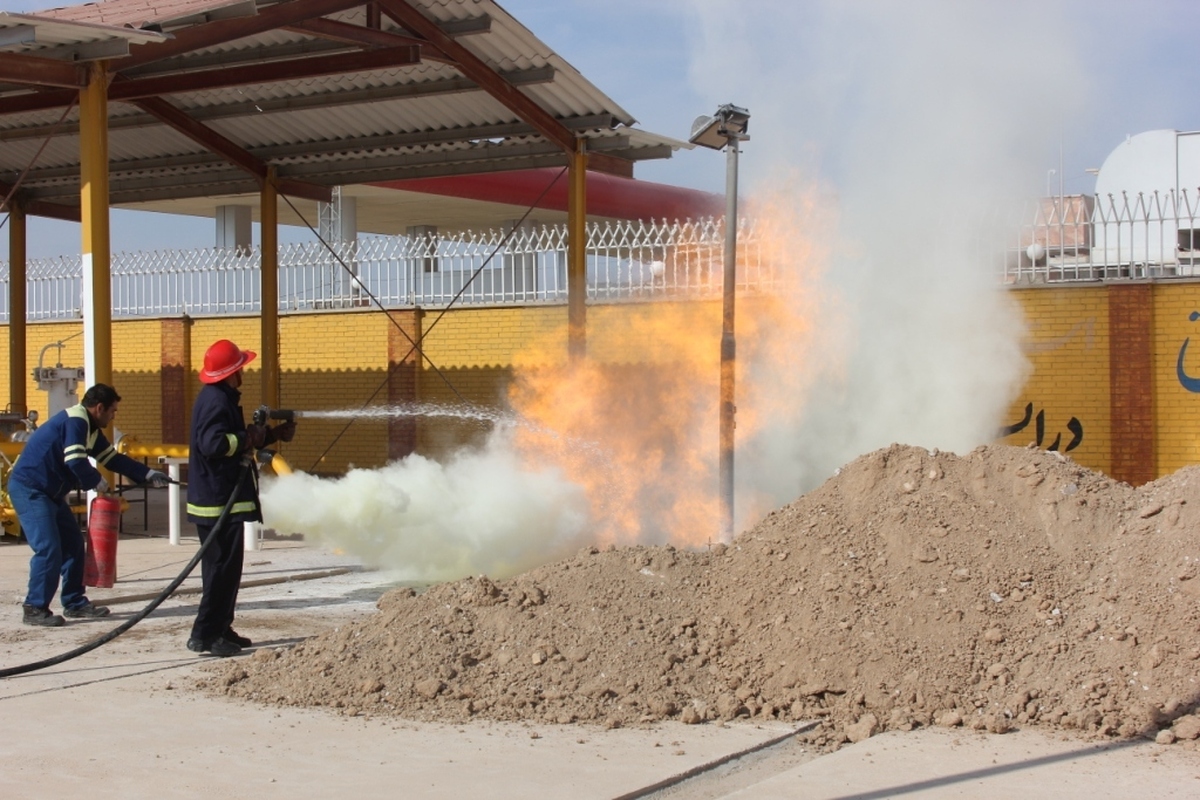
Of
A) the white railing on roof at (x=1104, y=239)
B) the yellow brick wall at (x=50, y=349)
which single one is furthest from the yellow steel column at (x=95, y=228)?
the yellow brick wall at (x=50, y=349)

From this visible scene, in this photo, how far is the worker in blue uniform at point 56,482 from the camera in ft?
28.0

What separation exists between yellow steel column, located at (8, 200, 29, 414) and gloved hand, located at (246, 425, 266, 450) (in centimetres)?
1081

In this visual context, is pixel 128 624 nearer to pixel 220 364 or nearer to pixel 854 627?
pixel 220 364

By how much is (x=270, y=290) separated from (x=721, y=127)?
7.84 metres

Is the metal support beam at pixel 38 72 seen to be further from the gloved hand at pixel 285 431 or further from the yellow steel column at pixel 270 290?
the yellow steel column at pixel 270 290

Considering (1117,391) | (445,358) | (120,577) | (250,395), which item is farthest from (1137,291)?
(250,395)

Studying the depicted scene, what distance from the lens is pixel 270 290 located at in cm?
1577

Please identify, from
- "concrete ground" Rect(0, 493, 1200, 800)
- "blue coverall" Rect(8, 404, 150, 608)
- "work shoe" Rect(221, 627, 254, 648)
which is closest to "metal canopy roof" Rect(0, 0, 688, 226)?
"blue coverall" Rect(8, 404, 150, 608)

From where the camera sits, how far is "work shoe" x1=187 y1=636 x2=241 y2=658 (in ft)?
25.3

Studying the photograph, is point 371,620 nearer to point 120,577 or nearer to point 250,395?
point 120,577

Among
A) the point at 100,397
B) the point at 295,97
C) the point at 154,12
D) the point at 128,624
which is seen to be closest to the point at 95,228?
the point at 154,12

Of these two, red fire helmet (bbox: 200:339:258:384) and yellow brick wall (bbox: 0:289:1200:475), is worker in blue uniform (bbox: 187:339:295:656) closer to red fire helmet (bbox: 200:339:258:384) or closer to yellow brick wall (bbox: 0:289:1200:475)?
red fire helmet (bbox: 200:339:258:384)

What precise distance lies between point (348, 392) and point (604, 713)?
44.4ft

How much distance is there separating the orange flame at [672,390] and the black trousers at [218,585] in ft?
13.3
